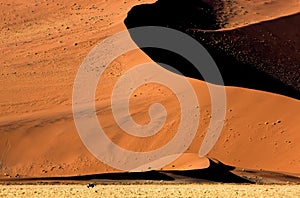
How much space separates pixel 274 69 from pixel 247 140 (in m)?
3.64

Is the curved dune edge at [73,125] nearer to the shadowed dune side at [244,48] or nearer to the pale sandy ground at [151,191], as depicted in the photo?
the shadowed dune side at [244,48]

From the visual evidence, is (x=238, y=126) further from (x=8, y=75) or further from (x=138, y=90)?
(x=8, y=75)

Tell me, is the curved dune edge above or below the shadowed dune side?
below

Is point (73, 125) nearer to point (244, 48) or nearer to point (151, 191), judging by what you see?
point (151, 191)

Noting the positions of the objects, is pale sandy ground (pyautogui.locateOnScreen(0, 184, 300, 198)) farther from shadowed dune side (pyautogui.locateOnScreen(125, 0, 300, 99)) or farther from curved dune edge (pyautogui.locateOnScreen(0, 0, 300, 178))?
shadowed dune side (pyautogui.locateOnScreen(125, 0, 300, 99))

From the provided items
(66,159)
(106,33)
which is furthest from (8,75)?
(66,159)

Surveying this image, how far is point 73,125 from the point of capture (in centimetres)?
1694

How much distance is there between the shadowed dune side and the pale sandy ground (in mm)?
5000

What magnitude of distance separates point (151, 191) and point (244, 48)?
7.67 m

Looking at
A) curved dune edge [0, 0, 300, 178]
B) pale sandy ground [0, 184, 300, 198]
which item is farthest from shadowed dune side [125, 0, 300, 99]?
pale sandy ground [0, 184, 300, 198]

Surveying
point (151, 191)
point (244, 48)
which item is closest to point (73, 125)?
point (151, 191)

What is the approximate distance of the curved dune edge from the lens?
1588 cm

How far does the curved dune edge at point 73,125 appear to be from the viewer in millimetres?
15875

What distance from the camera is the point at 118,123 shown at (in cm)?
1697
